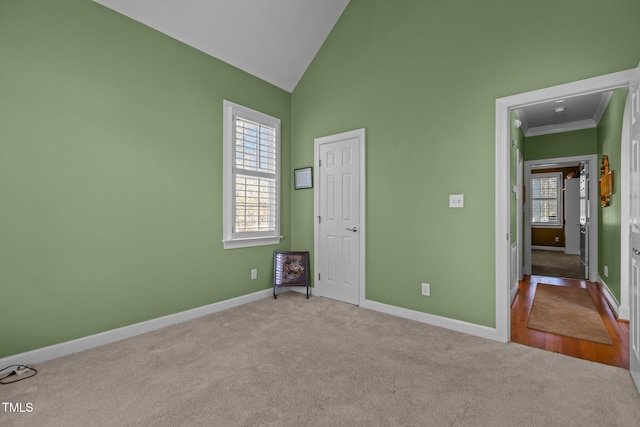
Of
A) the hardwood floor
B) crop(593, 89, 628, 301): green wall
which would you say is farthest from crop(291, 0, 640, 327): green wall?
crop(593, 89, 628, 301): green wall

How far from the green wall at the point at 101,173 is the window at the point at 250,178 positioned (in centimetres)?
13

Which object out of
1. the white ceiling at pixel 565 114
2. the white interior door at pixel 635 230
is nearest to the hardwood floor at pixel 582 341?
the white interior door at pixel 635 230

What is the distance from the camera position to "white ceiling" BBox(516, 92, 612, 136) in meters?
4.29

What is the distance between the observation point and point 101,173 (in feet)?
8.68

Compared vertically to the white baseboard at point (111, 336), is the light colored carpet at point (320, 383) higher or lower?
lower

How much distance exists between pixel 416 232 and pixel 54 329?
10.6 ft

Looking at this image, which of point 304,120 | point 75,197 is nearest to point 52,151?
point 75,197

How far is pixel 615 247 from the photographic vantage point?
3.72 metres

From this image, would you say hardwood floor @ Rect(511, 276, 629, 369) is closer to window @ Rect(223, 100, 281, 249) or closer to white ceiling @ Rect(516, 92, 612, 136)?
white ceiling @ Rect(516, 92, 612, 136)

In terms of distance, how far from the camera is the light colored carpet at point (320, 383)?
1709 millimetres

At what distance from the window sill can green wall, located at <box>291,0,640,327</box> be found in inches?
50.6

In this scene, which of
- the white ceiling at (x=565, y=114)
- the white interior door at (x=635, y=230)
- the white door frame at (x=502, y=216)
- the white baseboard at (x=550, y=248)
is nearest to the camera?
the white interior door at (x=635, y=230)

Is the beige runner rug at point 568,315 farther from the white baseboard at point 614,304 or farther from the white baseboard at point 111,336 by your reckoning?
the white baseboard at point 111,336

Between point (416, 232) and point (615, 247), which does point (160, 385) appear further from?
point (615, 247)
